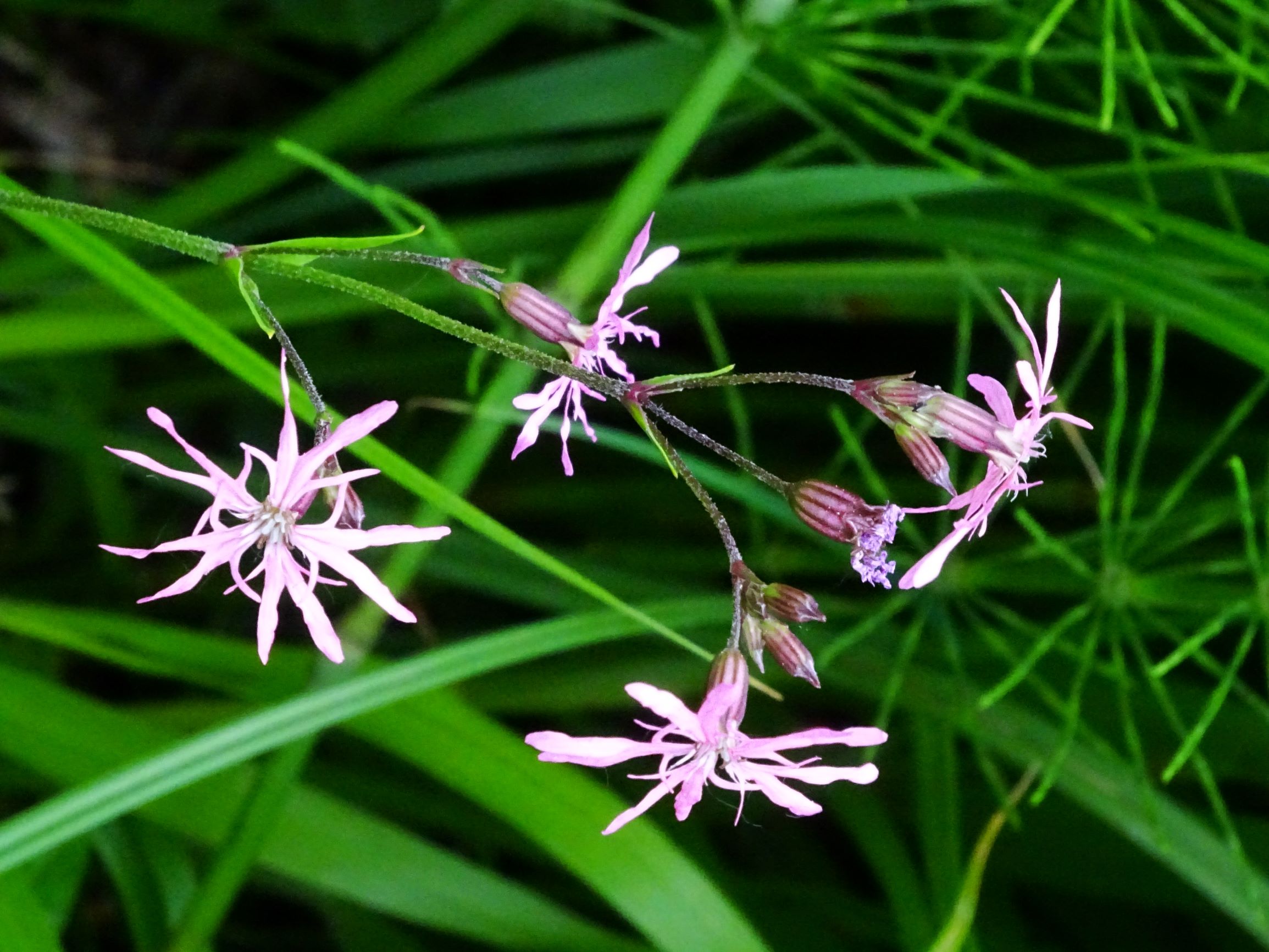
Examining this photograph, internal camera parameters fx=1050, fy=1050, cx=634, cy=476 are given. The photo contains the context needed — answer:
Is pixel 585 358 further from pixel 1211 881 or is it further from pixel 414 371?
pixel 414 371

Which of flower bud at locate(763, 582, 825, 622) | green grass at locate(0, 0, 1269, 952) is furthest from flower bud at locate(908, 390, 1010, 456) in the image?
green grass at locate(0, 0, 1269, 952)

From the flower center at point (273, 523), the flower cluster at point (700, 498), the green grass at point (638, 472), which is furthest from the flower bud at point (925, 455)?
the flower center at point (273, 523)

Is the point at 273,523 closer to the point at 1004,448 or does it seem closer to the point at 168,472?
the point at 168,472

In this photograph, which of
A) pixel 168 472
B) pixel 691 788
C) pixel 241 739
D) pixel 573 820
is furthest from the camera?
pixel 573 820

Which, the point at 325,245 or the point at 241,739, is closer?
the point at 325,245

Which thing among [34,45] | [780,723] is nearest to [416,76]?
[34,45]

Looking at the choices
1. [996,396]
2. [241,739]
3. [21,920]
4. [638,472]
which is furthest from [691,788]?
[638,472]
